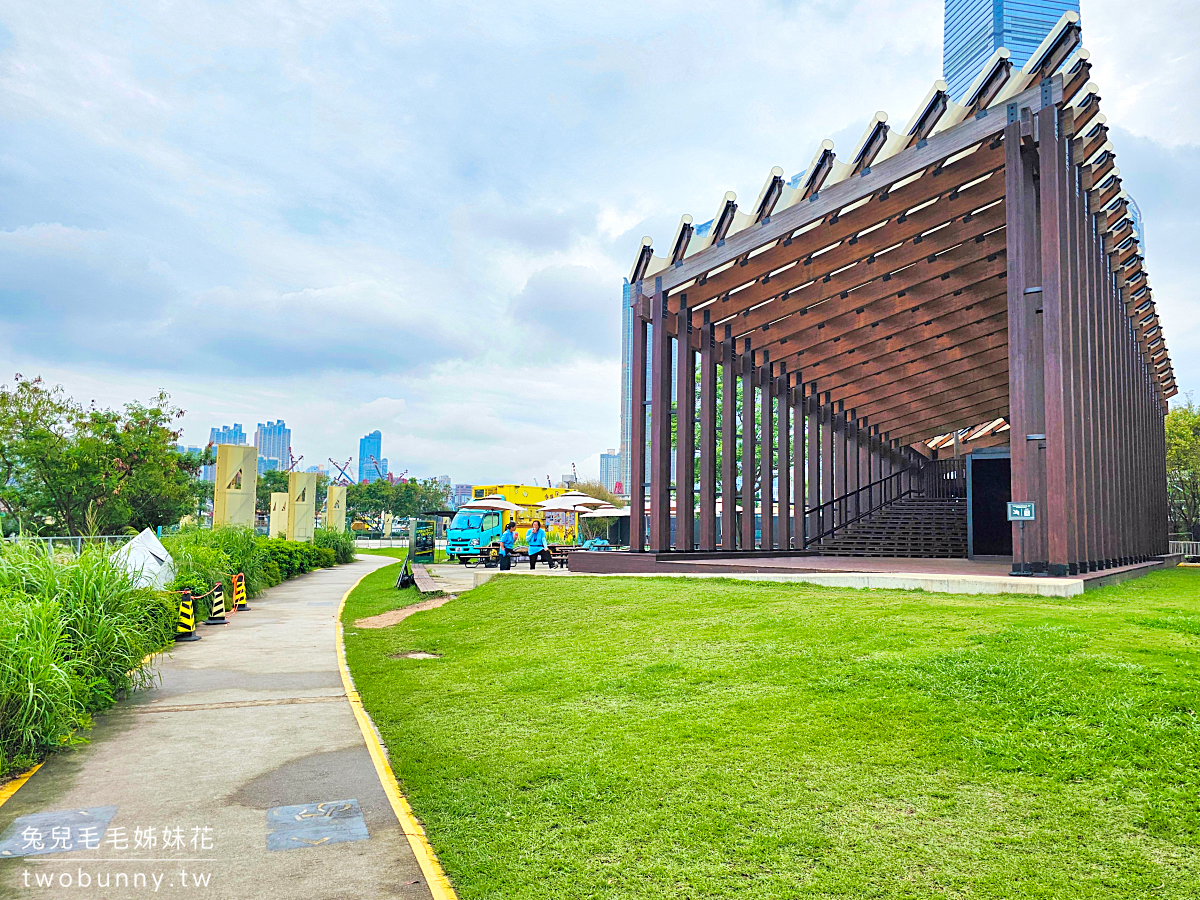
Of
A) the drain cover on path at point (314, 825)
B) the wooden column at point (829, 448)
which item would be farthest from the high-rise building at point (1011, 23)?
the drain cover on path at point (314, 825)

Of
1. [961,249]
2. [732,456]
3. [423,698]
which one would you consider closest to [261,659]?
[423,698]

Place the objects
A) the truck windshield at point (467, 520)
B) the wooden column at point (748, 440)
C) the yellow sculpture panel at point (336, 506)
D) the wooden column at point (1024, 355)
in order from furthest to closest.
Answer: the yellow sculpture panel at point (336, 506) < the truck windshield at point (467, 520) < the wooden column at point (748, 440) < the wooden column at point (1024, 355)

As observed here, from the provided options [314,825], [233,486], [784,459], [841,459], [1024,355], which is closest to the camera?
[314,825]

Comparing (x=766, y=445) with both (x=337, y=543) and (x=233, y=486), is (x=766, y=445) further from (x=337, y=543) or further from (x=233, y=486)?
(x=337, y=543)

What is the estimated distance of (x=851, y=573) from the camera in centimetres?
1249

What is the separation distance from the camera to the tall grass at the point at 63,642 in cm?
583

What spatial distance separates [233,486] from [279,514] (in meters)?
9.83

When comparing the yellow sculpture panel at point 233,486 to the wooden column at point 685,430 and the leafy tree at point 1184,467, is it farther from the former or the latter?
the leafy tree at point 1184,467

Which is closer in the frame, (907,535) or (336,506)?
(907,535)

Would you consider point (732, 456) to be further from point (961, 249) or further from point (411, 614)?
point (411, 614)

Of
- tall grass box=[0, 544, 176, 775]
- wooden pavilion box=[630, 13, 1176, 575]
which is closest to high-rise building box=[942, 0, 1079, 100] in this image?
wooden pavilion box=[630, 13, 1176, 575]

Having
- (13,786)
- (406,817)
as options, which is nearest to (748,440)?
(406,817)

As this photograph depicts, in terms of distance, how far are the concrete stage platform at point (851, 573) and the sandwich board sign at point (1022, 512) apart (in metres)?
0.91

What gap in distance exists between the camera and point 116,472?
29875 millimetres
